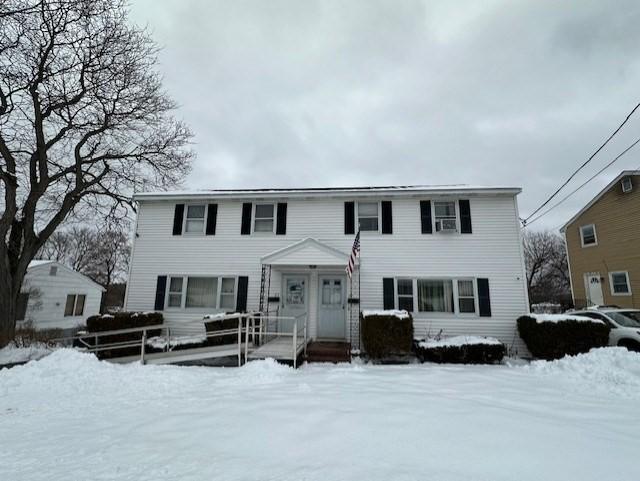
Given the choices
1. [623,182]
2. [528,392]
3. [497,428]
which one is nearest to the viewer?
[497,428]

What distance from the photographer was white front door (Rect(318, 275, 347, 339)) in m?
10.6

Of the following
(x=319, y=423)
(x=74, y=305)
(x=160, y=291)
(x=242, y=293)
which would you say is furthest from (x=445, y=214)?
(x=74, y=305)

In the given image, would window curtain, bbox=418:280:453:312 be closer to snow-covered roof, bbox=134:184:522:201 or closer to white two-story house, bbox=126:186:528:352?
white two-story house, bbox=126:186:528:352

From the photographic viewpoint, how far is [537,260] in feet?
128

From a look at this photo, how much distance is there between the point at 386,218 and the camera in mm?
10938

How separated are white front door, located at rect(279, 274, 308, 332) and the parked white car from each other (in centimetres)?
985

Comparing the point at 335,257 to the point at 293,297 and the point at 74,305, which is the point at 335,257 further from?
the point at 74,305

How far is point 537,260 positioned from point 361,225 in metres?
39.3

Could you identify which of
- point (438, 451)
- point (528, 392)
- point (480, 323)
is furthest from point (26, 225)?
point (480, 323)

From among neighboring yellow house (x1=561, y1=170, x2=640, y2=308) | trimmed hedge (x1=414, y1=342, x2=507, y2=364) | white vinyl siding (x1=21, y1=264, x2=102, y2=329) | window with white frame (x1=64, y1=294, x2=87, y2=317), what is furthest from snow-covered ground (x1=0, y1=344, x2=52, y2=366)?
neighboring yellow house (x1=561, y1=170, x2=640, y2=308)

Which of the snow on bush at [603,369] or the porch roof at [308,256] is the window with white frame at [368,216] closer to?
the porch roof at [308,256]

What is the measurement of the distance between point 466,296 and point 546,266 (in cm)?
3803

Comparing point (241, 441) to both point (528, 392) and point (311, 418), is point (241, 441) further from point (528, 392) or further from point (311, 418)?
point (528, 392)

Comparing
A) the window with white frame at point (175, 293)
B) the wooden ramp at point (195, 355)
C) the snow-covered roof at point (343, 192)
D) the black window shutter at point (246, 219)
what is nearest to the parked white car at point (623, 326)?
the snow-covered roof at point (343, 192)
